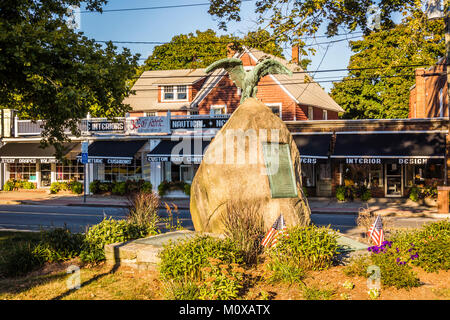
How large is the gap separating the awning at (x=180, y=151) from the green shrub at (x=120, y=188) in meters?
3.13

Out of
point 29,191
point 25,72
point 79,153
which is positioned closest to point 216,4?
point 25,72

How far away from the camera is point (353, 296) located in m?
6.31

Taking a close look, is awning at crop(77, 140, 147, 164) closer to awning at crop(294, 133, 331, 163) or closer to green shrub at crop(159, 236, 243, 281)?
awning at crop(294, 133, 331, 163)

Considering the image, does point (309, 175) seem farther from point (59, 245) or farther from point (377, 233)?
point (59, 245)

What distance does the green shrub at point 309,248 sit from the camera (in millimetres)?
7426

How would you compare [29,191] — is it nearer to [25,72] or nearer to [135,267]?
[25,72]

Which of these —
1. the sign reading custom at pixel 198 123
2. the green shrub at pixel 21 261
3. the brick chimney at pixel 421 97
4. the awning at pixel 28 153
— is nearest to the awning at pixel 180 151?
the sign reading custom at pixel 198 123

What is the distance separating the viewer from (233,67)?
1141 cm

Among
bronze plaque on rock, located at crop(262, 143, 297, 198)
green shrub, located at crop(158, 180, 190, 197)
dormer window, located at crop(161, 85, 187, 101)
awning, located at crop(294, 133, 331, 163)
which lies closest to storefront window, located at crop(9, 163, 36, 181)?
green shrub, located at crop(158, 180, 190, 197)

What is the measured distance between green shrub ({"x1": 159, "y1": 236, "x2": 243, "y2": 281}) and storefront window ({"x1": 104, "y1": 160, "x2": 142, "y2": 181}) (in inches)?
908

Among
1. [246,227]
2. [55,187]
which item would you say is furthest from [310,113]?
[246,227]

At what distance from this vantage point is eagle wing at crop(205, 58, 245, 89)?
11.2 meters

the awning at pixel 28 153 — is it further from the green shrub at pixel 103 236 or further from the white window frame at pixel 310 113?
the green shrub at pixel 103 236

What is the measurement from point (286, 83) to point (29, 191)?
20540mm
